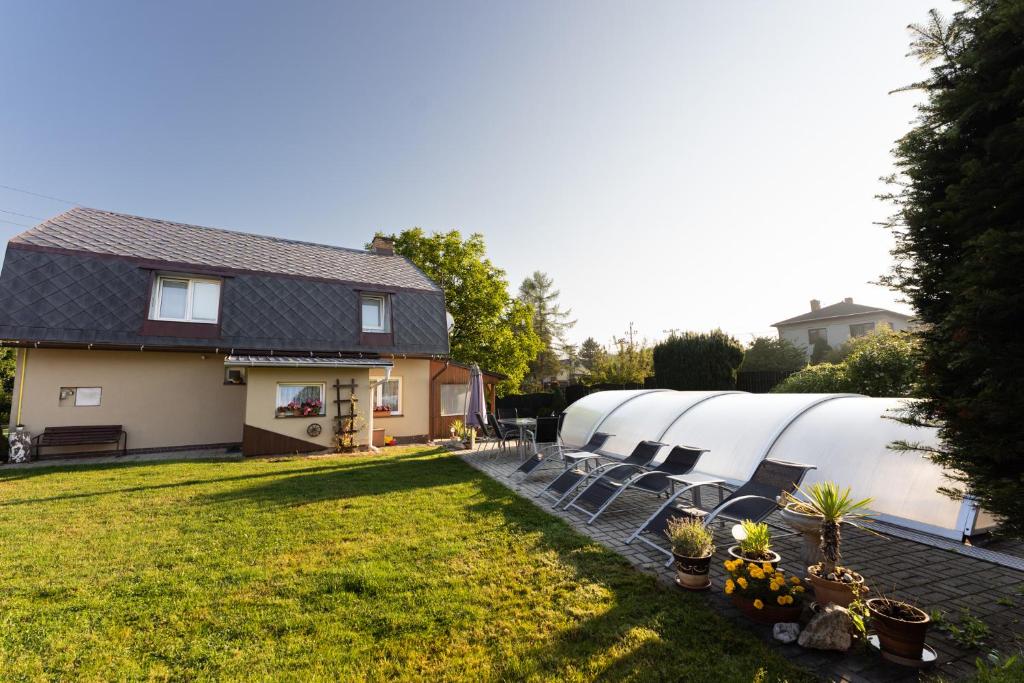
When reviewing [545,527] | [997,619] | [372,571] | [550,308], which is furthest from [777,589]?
[550,308]

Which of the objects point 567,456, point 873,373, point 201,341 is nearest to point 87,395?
point 201,341

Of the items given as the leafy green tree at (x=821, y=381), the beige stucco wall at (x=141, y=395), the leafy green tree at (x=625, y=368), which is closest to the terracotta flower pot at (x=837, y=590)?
the leafy green tree at (x=821, y=381)

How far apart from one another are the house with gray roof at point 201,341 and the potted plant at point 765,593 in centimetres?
1144

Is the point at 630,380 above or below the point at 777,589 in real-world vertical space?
above

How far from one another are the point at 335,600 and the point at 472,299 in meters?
21.2

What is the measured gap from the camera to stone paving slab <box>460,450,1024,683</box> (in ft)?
9.65

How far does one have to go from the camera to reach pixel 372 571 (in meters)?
4.48

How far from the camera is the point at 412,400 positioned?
1549 cm

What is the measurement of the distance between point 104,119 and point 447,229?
47.9 ft

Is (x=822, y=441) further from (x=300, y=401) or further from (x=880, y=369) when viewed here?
(x=300, y=401)

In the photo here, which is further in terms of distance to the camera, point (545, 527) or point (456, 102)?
point (456, 102)

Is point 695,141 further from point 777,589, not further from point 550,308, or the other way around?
point 550,308

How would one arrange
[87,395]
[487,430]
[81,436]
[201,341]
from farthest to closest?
[487,430]
[201,341]
[87,395]
[81,436]

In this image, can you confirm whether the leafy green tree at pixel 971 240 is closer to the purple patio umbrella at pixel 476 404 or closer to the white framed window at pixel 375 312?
the purple patio umbrella at pixel 476 404
